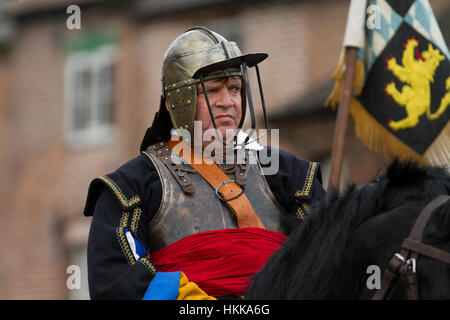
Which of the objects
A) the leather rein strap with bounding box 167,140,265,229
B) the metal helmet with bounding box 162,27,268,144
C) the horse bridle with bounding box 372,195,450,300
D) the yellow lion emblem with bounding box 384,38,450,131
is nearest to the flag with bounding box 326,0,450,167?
the yellow lion emblem with bounding box 384,38,450,131

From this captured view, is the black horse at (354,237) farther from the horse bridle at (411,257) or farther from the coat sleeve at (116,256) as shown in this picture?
the coat sleeve at (116,256)

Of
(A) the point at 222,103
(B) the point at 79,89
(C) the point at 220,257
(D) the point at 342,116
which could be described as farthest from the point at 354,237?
(B) the point at 79,89

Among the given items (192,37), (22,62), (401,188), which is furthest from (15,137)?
(401,188)

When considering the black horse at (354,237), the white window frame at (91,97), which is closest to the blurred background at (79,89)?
the white window frame at (91,97)

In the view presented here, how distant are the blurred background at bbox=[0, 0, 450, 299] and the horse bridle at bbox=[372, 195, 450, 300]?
8535 mm

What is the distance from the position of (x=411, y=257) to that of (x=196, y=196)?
131 cm

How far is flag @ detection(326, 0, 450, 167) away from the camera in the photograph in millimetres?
5613

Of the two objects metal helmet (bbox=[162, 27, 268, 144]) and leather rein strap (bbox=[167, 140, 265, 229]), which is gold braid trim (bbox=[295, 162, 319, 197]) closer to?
leather rein strap (bbox=[167, 140, 265, 229])

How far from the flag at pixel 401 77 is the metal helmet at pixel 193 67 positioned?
2.13 m

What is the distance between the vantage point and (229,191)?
3367 millimetres

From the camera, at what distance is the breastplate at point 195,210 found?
3.22 meters

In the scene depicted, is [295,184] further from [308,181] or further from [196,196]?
[196,196]
